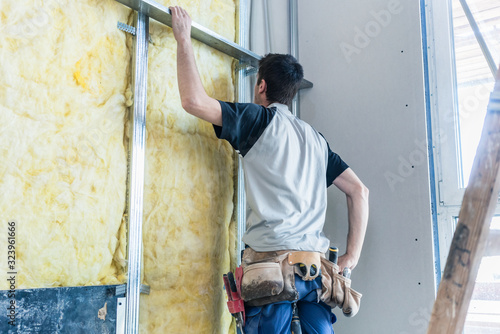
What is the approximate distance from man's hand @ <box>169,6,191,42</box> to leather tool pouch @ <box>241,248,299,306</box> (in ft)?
2.81

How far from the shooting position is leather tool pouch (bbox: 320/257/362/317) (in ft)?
5.88

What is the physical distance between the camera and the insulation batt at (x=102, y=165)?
1.46 metres

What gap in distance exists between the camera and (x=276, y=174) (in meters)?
1.86

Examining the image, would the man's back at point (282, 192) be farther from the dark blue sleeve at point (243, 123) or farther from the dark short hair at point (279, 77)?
the dark short hair at point (279, 77)

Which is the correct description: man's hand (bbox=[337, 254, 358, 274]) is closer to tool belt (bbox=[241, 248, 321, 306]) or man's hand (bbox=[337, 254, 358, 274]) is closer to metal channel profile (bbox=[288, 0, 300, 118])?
tool belt (bbox=[241, 248, 321, 306])

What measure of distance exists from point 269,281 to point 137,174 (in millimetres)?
604

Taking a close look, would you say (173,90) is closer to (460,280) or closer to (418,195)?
(418,195)

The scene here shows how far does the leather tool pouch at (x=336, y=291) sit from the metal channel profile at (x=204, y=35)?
1.02 meters

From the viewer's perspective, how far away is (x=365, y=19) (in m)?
A: 2.53

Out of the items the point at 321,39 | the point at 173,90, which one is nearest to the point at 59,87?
the point at 173,90

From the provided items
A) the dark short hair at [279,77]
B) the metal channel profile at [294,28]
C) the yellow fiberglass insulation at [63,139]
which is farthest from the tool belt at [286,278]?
the metal channel profile at [294,28]

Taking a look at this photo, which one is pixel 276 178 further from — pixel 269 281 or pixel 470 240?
pixel 470 240

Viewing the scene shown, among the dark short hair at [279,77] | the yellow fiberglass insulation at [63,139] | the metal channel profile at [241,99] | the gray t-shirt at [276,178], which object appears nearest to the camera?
the yellow fiberglass insulation at [63,139]

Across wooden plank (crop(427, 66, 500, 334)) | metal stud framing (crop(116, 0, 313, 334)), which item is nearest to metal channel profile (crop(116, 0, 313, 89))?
metal stud framing (crop(116, 0, 313, 334))
